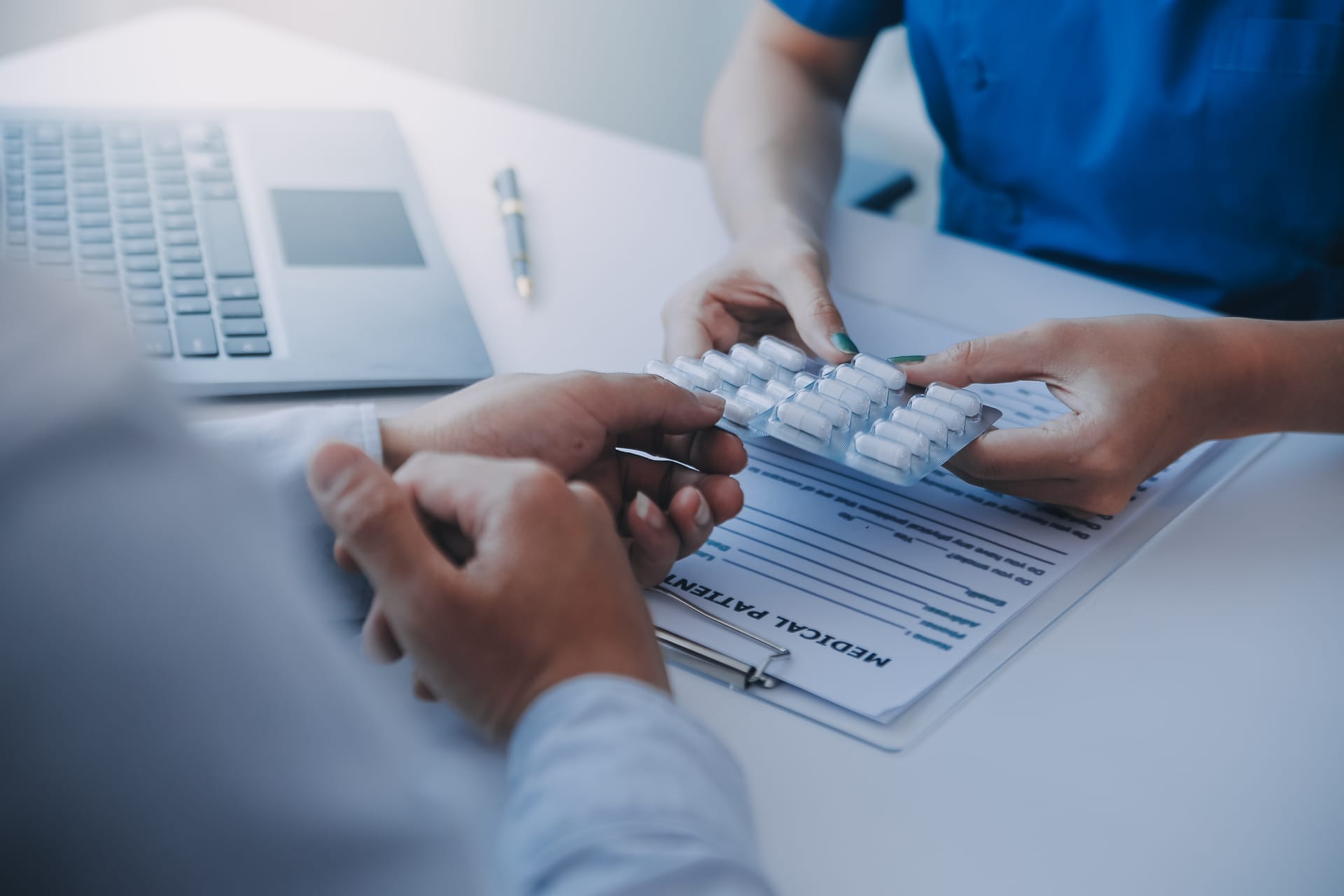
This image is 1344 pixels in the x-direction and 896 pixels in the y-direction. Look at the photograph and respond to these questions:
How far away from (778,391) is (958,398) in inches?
3.6

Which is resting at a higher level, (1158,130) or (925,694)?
(1158,130)

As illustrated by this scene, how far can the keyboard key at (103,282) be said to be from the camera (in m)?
0.67

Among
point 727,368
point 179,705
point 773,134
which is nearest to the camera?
point 179,705

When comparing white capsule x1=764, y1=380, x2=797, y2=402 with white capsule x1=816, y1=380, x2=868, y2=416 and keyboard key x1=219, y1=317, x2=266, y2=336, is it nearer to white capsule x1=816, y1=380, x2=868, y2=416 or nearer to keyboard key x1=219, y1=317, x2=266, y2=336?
white capsule x1=816, y1=380, x2=868, y2=416

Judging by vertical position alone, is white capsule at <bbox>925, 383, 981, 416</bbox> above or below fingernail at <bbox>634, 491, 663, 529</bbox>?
above

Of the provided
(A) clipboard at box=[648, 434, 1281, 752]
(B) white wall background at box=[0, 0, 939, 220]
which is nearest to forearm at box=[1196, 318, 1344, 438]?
(A) clipboard at box=[648, 434, 1281, 752]

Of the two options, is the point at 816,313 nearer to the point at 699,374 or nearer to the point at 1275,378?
the point at 699,374

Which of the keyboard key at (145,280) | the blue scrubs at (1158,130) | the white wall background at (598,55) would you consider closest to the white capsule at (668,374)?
the keyboard key at (145,280)

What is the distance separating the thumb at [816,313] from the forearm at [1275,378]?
0.20m

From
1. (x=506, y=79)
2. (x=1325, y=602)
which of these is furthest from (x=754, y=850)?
(x=506, y=79)

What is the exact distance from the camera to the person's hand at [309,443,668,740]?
0.38 meters

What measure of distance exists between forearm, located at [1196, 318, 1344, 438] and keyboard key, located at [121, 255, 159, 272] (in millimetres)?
626

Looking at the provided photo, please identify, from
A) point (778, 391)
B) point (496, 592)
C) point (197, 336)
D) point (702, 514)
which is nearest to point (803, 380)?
point (778, 391)

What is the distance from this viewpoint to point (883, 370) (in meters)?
0.58
